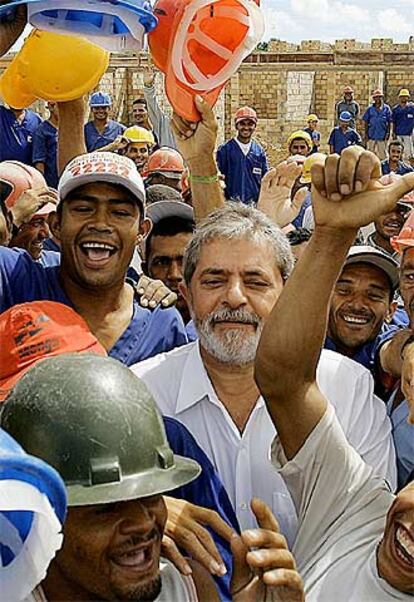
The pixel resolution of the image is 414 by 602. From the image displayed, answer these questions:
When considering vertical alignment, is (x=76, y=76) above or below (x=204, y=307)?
above

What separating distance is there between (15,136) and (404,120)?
42.8 ft

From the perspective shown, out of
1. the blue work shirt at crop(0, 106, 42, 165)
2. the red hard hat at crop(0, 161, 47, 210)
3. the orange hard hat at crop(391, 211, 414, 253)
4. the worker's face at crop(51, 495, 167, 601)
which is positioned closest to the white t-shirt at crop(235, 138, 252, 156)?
the blue work shirt at crop(0, 106, 42, 165)

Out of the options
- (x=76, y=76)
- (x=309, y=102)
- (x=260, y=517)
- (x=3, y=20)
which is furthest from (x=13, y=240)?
(x=309, y=102)

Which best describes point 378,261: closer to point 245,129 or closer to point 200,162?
point 200,162

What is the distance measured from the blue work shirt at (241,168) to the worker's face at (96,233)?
266 inches

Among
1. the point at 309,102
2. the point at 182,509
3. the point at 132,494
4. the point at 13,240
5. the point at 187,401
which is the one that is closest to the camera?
the point at 132,494

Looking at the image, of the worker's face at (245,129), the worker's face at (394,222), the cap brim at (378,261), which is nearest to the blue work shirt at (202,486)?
the cap brim at (378,261)

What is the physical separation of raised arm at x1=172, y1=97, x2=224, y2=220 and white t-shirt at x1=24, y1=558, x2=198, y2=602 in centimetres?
185

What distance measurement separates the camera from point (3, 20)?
8.79ft

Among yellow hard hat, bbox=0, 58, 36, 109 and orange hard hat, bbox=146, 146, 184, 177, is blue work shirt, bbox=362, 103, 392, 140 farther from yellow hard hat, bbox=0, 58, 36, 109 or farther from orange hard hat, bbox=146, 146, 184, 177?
yellow hard hat, bbox=0, 58, 36, 109

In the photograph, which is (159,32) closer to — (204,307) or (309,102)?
(204,307)

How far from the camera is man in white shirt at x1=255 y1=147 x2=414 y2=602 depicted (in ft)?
6.77

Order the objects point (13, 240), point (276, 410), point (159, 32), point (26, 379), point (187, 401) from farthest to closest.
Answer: point (13, 240) < point (159, 32) < point (187, 401) < point (276, 410) < point (26, 379)

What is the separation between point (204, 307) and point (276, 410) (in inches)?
22.0
